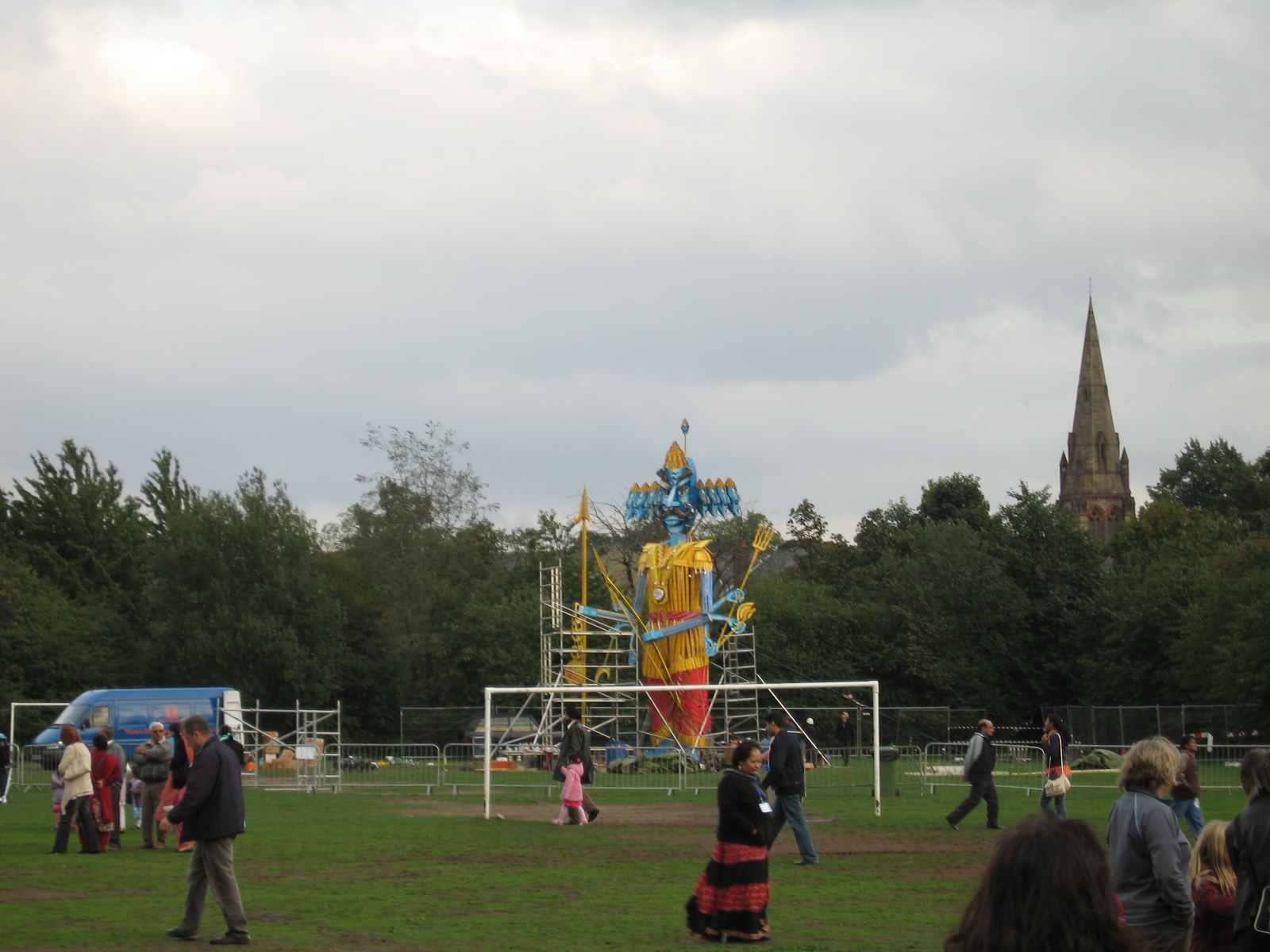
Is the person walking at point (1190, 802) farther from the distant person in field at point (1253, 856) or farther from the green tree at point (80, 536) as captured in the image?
the green tree at point (80, 536)

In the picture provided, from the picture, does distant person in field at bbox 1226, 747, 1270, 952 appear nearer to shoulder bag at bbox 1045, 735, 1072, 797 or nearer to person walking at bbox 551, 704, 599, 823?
shoulder bag at bbox 1045, 735, 1072, 797

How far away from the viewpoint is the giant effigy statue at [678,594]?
3244 cm

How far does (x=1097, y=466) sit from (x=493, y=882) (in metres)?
108

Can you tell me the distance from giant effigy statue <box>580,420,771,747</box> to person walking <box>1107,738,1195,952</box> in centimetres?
2532

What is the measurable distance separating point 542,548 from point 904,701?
2033 cm

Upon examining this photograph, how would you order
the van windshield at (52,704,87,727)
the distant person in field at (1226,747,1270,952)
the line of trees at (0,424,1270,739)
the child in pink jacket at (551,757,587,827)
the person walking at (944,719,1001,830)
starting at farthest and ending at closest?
the line of trees at (0,424,1270,739), the van windshield at (52,704,87,727), the child in pink jacket at (551,757,587,827), the person walking at (944,719,1001,830), the distant person in field at (1226,747,1270,952)

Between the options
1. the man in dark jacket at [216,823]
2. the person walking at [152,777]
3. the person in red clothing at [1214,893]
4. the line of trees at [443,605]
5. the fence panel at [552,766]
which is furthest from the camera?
the line of trees at [443,605]

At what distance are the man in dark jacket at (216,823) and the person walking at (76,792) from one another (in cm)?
617

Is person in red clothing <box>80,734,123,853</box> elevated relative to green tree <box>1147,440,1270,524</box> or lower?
lower

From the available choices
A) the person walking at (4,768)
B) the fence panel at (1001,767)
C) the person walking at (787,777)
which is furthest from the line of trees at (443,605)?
the person walking at (787,777)

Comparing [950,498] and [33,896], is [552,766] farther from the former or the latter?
[950,498]

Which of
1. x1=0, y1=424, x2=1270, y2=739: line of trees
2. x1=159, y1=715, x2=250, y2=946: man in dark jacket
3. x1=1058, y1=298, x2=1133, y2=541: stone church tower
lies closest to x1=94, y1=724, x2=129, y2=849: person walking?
Result: x1=159, y1=715, x2=250, y2=946: man in dark jacket

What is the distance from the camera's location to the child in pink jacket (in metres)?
19.9

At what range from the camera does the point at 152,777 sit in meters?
16.9
